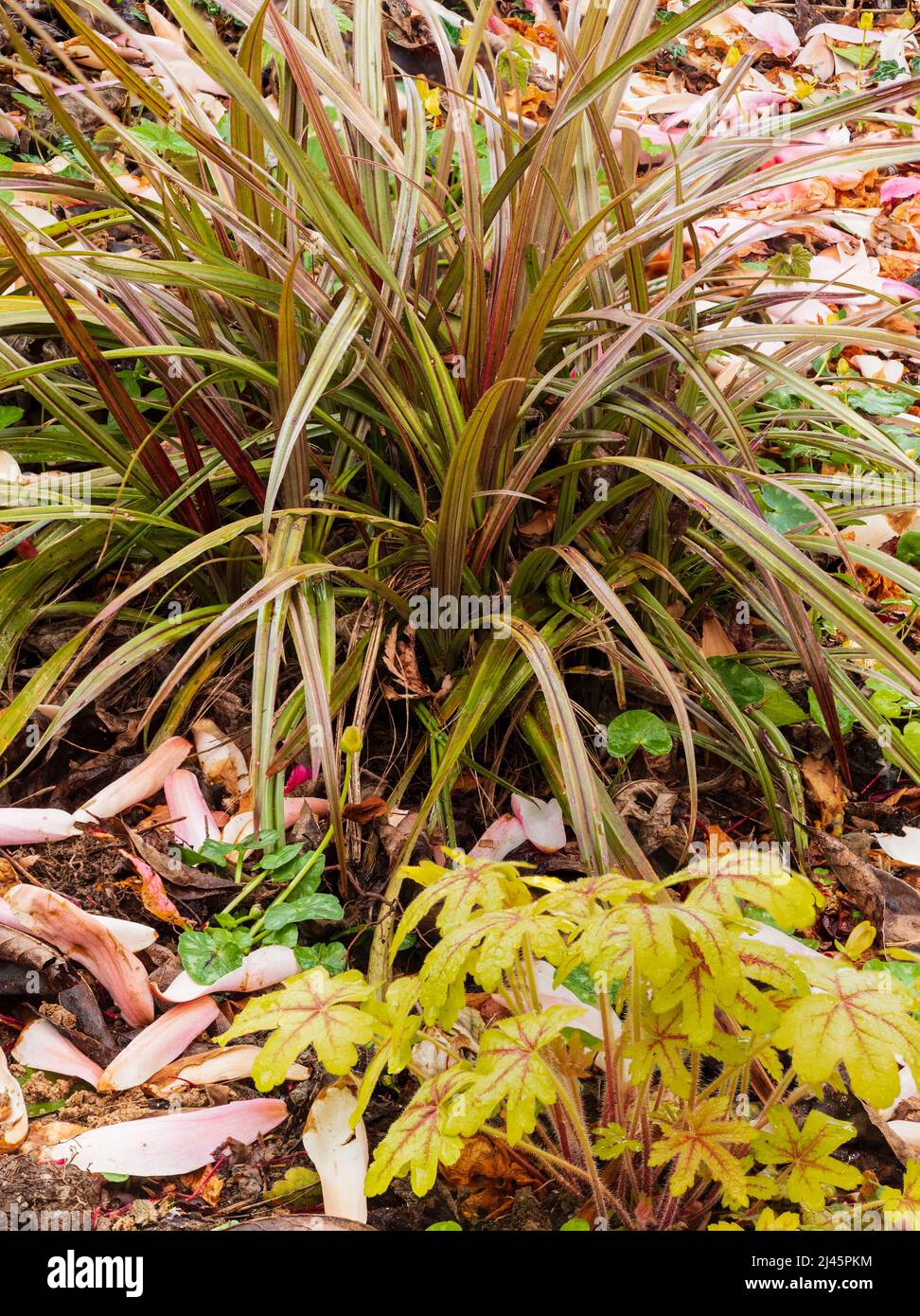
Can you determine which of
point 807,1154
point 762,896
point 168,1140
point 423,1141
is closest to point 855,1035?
point 762,896

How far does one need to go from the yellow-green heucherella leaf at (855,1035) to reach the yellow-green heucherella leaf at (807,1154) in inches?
7.2

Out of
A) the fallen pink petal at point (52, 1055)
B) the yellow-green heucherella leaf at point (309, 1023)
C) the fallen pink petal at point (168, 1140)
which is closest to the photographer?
the yellow-green heucherella leaf at point (309, 1023)

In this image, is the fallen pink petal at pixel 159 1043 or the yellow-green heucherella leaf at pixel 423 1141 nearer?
the yellow-green heucherella leaf at pixel 423 1141

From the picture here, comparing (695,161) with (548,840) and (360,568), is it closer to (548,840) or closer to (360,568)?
(360,568)

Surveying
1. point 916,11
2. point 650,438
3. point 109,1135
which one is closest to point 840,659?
point 650,438

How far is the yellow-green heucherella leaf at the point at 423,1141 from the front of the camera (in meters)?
0.88

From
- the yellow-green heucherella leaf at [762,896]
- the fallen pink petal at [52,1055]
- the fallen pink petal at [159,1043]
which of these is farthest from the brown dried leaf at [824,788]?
the fallen pink petal at [52,1055]

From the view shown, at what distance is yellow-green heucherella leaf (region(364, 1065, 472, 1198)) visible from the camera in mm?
885

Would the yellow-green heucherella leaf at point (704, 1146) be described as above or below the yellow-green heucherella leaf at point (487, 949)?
below

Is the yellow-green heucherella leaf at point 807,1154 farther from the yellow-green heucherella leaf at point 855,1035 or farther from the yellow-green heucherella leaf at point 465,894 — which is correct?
the yellow-green heucherella leaf at point 465,894

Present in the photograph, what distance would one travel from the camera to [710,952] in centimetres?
82

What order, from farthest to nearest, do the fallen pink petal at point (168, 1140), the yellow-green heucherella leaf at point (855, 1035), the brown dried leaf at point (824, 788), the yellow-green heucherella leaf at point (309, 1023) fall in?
the brown dried leaf at point (824, 788), the fallen pink petal at point (168, 1140), the yellow-green heucherella leaf at point (309, 1023), the yellow-green heucherella leaf at point (855, 1035)

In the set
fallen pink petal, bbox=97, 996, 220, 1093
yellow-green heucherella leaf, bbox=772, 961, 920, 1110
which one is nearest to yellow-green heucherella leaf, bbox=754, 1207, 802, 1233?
yellow-green heucherella leaf, bbox=772, 961, 920, 1110

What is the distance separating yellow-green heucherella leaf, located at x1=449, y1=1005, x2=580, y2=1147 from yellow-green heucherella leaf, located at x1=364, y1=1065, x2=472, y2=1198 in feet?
0.06
